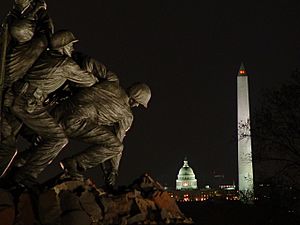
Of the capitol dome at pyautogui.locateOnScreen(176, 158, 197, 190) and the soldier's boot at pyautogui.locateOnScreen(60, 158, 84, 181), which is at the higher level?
the capitol dome at pyautogui.locateOnScreen(176, 158, 197, 190)

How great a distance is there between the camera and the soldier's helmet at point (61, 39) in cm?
1015

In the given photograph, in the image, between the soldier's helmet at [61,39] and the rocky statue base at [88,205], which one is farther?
the soldier's helmet at [61,39]

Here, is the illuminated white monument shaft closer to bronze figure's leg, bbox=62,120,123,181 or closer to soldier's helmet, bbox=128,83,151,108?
soldier's helmet, bbox=128,83,151,108

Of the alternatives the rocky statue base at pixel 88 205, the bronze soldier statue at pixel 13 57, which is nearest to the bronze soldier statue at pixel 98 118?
the rocky statue base at pixel 88 205

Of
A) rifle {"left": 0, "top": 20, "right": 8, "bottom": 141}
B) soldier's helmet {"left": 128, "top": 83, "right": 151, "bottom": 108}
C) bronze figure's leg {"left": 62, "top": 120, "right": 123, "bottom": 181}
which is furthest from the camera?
soldier's helmet {"left": 128, "top": 83, "right": 151, "bottom": 108}

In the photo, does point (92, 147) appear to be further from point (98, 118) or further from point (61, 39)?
point (61, 39)

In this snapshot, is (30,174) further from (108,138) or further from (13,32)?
(13,32)

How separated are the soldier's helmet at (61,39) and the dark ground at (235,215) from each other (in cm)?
394

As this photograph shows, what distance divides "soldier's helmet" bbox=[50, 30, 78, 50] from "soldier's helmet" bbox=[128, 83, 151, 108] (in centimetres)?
146

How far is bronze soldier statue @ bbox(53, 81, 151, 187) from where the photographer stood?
10.5 m

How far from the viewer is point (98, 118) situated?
10812 mm

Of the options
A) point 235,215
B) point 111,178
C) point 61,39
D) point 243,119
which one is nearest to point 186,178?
point 243,119

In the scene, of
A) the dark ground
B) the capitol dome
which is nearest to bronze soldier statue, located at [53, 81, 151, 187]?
the dark ground

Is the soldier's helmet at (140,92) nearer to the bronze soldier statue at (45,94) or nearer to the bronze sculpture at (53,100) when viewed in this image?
the bronze sculpture at (53,100)
